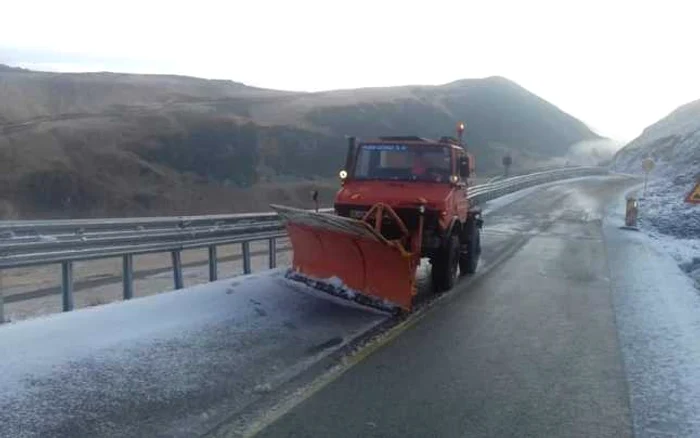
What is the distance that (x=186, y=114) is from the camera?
64750mm

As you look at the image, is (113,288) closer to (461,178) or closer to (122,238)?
(122,238)

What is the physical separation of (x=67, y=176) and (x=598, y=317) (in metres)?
35.2

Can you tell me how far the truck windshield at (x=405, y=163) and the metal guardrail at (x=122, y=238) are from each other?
199 centimetres

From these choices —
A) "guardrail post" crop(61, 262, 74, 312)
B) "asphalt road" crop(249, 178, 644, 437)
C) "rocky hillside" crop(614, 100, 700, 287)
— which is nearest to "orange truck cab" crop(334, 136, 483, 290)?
"asphalt road" crop(249, 178, 644, 437)

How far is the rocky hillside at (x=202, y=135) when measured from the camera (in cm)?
4088

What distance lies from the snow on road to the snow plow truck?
490 millimetres

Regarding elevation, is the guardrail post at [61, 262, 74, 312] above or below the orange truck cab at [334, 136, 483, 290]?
below

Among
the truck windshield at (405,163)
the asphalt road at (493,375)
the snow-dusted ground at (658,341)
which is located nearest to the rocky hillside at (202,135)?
the truck windshield at (405,163)

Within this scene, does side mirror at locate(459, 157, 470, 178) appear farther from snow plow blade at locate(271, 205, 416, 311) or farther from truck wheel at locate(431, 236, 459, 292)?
snow plow blade at locate(271, 205, 416, 311)

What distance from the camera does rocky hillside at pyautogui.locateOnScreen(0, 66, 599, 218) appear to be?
134ft

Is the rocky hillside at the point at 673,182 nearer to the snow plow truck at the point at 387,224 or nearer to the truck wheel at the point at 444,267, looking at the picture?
the truck wheel at the point at 444,267

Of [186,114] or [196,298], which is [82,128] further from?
[196,298]

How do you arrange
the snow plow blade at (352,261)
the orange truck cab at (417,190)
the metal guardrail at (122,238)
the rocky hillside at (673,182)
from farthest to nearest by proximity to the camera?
the rocky hillside at (673,182) < the orange truck cab at (417,190) < the snow plow blade at (352,261) < the metal guardrail at (122,238)

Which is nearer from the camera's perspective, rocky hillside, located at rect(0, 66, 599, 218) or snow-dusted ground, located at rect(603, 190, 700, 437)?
snow-dusted ground, located at rect(603, 190, 700, 437)
